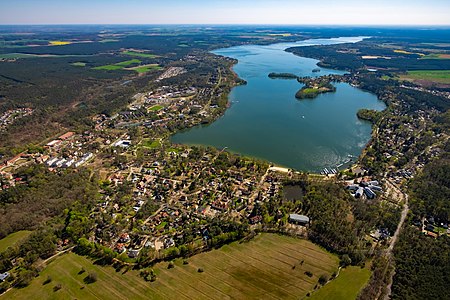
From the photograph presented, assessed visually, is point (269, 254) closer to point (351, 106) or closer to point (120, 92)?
point (351, 106)

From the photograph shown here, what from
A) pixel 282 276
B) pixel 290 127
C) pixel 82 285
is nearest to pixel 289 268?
pixel 282 276

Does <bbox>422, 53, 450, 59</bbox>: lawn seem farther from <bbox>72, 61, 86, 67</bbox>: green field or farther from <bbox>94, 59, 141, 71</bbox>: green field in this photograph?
<bbox>72, 61, 86, 67</bbox>: green field

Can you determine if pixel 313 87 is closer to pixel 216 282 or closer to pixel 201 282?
Answer: pixel 216 282

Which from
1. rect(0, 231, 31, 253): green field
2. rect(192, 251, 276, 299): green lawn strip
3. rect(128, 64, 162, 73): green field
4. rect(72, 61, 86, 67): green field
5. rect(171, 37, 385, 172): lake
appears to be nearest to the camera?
rect(192, 251, 276, 299): green lawn strip

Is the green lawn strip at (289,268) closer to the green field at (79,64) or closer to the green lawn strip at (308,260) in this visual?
the green lawn strip at (308,260)

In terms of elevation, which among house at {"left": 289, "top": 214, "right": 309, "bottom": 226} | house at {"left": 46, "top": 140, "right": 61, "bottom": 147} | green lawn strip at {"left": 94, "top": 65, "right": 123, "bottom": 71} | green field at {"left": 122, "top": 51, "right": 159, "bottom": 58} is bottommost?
house at {"left": 289, "top": 214, "right": 309, "bottom": 226}

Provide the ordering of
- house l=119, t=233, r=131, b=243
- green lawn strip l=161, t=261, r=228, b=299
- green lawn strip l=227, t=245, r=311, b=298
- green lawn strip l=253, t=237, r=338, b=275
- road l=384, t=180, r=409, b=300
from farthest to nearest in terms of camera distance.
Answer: house l=119, t=233, r=131, b=243
green lawn strip l=253, t=237, r=338, b=275
road l=384, t=180, r=409, b=300
green lawn strip l=227, t=245, r=311, b=298
green lawn strip l=161, t=261, r=228, b=299

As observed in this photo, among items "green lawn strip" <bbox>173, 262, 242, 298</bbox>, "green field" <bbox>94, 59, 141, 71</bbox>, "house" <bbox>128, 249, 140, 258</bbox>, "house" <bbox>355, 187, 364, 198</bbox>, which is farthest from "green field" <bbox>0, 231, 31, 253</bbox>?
"green field" <bbox>94, 59, 141, 71</bbox>
